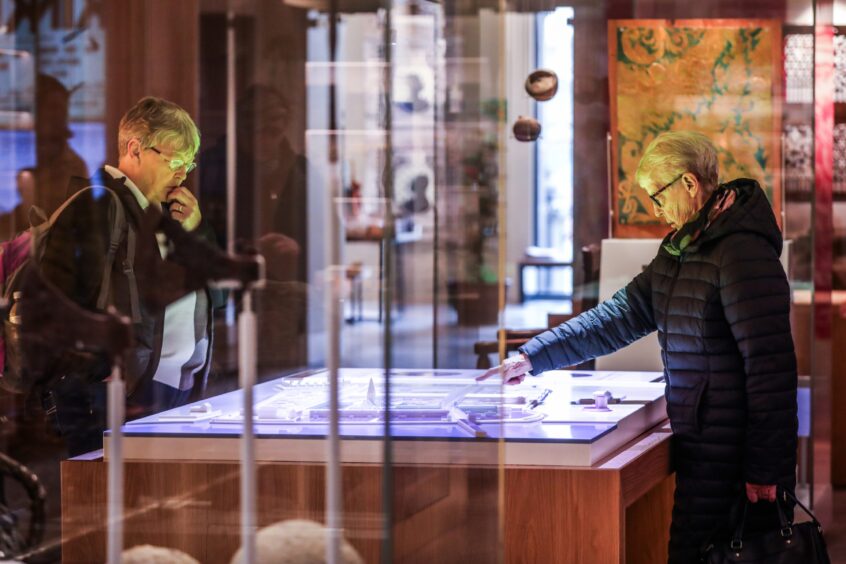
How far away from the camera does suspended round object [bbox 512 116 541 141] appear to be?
495 cm

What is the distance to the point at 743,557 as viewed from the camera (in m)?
2.85

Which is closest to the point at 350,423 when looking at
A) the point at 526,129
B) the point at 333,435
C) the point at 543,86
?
the point at 333,435

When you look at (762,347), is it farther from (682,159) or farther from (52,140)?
(52,140)

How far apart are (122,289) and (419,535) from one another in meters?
0.69

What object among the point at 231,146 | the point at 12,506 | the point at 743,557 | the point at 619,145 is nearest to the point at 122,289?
the point at 231,146

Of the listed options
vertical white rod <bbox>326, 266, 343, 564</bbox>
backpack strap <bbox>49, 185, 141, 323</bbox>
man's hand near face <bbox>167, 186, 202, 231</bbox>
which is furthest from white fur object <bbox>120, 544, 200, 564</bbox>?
man's hand near face <bbox>167, 186, 202, 231</bbox>

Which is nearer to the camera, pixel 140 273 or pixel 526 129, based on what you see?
pixel 140 273

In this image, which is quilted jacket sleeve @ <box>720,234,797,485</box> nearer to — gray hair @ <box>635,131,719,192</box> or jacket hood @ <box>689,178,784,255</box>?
jacket hood @ <box>689,178,784,255</box>

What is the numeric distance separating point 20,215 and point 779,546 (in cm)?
185

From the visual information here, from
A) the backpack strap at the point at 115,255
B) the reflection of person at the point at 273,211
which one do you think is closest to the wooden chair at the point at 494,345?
the reflection of person at the point at 273,211

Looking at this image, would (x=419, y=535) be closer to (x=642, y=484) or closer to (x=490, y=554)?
(x=490, y=554)

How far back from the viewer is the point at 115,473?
192cm

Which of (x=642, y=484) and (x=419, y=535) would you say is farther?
(x=642, y=484)

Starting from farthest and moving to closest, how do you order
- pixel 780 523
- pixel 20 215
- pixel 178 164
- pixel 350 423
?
pixel 780 523
pixel 20 215
pixel 178 164
pixel 350 423
